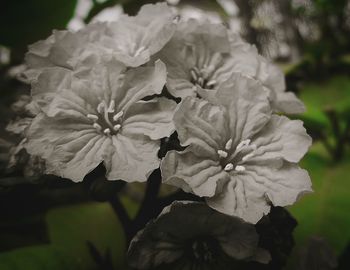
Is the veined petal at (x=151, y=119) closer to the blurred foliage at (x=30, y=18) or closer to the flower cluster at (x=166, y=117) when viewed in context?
the flower cluster at (x=166, y=117)

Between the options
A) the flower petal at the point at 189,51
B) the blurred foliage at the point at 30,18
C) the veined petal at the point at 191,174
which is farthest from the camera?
the blurred foliage at the point at 30,18

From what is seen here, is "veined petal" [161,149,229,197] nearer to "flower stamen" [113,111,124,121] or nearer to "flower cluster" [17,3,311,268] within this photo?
"flower cluster" [17,3,311,268]

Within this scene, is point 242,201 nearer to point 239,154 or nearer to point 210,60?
point 239,154

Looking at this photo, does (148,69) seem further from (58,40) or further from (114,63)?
(58,40)

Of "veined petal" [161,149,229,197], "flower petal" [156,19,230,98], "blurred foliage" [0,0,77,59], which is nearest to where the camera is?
"veined petal" [161,149,229,197]

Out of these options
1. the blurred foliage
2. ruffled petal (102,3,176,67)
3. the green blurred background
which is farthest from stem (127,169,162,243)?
the blurred foliage

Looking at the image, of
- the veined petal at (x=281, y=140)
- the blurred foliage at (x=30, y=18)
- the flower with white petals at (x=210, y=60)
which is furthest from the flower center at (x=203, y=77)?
the blurred foliage at (x=30, y=18)

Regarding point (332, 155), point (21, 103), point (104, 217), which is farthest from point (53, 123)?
point (332, 155)

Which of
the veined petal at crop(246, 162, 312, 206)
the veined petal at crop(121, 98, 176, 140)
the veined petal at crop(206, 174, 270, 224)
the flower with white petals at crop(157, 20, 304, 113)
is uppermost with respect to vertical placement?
the flower with white petals at crop(157, 20, 304, 113)

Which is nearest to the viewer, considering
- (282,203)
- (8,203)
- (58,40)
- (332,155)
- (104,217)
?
(282,203)
